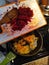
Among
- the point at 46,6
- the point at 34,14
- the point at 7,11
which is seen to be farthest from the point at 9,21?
the point at 46,6

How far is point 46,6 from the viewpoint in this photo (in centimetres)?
115

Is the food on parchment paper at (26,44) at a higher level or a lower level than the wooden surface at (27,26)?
lower

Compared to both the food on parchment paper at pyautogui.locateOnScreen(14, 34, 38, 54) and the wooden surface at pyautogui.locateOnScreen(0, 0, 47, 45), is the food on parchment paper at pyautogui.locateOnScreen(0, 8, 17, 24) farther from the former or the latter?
the food on parchment paper at pyautogui.locateOnScreen(14, 34, 38, 54)

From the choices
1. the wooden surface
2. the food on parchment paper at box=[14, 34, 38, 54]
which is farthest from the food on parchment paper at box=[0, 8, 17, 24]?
the food on parchment paper at box=[14, 34, 38, 54]

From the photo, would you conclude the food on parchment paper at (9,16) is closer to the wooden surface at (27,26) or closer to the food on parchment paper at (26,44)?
the wooden surface at (27,26)

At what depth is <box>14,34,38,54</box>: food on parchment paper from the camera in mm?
1112

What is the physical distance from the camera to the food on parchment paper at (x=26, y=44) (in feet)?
3.65

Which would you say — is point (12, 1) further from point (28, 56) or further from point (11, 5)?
point (28, 56)

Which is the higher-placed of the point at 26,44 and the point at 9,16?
the point at 9,16

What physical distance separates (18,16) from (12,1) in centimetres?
10

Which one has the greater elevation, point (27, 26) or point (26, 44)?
point (27, 26)

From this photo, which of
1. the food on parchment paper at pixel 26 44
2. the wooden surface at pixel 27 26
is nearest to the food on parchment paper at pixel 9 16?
the wooden surface at pixel 27 26

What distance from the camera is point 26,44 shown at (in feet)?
3.71

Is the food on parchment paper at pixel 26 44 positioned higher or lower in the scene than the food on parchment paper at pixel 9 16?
lower
